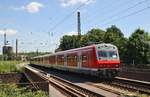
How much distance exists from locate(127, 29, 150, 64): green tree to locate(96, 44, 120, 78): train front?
23.1 metres

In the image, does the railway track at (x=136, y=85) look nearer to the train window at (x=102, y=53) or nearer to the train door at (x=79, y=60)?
the train window at (x=102, y=53)

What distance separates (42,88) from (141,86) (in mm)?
7629

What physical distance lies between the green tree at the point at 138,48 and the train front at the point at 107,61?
23.1m

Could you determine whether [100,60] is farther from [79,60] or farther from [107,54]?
[79,60]

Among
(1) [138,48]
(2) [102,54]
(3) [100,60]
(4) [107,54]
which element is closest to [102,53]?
(2) [102,54]

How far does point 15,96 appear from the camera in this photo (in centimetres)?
1861

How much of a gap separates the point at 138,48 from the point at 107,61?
25368mm

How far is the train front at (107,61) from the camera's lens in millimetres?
31891

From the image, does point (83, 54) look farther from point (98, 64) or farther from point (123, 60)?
point (123, 60)

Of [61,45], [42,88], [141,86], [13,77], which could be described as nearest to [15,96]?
[42,88]

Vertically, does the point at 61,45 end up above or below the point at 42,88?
above

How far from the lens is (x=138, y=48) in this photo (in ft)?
187

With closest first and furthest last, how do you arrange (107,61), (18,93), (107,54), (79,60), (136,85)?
1. (18,93)
2. (136,85)
3. (107,61)
4. (107,54)
5. (79,60)

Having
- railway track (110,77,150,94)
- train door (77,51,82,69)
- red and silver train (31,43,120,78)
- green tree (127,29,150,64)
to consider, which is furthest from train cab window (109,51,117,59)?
green tree (127,29,150,64)
